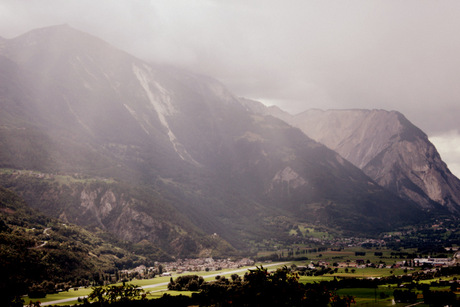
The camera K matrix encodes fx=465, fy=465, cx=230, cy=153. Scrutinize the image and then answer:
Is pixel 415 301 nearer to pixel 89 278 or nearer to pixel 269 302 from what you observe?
pixel 269 302

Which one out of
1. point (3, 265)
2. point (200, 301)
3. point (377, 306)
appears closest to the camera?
point (377, 306)

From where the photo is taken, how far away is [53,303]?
5709 inches

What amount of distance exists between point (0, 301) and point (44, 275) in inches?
2840

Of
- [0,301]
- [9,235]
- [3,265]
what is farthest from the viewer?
[9,235]

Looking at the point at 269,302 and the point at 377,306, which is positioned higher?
the point at 269,302

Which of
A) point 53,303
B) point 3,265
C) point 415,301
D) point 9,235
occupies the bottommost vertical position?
point 415,301

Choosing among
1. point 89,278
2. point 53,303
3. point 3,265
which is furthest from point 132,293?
point 89,278

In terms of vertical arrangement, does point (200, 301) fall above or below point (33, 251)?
below

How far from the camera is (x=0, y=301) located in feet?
370

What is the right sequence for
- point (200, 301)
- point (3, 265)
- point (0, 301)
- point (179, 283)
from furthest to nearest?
1. point (179, 283)
2. point (3, 265)
3. point (200, 301)
4. point (0, 301)

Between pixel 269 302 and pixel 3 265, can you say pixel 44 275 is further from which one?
pixel 269 302

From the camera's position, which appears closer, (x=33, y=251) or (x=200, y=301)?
(x=200, y=301)

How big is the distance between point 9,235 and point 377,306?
488ft

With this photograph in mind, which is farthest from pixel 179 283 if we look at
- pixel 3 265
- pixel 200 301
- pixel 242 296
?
pixel 242 296
